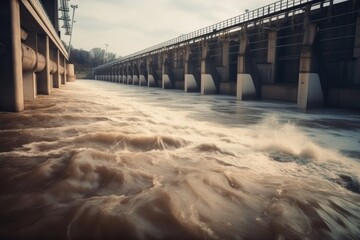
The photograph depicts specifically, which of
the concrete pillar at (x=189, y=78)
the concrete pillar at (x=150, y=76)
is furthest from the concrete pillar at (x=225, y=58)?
the concrete pillar at (x=150, y=76)

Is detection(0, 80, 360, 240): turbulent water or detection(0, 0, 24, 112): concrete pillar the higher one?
detection(0, 0, 24, 112): concrete pillar

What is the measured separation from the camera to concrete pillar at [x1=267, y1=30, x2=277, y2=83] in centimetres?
2545

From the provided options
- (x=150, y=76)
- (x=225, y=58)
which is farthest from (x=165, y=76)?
(x=225, y=58)

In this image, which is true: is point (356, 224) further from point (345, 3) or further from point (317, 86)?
point (345, 3)

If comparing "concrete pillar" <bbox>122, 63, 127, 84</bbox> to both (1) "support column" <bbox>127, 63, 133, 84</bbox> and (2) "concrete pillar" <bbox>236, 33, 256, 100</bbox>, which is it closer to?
(1) "support column" <bbox>127, 63, 133, 84</bbox>

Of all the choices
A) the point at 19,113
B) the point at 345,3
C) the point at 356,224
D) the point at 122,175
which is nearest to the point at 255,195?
the point at 356,224

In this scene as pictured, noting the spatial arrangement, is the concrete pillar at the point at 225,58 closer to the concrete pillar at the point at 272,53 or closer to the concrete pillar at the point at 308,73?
the concrete pillar at the point at 272,53

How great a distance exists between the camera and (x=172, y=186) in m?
5.23

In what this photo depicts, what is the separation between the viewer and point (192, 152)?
781cm

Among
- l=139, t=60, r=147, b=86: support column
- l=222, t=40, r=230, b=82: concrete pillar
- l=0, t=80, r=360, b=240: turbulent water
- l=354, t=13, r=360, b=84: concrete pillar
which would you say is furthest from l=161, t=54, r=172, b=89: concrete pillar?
l=0, t=80, r=360, b=240: turbulent water

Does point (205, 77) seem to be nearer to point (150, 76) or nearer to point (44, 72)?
point (44, 72)

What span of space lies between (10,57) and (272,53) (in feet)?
74.9

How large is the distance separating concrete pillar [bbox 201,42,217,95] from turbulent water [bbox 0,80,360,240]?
85.9ft

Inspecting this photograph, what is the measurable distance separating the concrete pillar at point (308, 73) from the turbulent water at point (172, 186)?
35.3 feet
